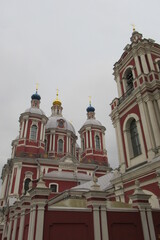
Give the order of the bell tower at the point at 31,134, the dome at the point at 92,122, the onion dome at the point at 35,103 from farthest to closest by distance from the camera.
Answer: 1. the dome at the point at 92,122
2. the onion dome at the point at 35,103
3. the bell tower at the point at 31,134

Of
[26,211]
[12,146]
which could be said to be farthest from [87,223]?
[12,146]

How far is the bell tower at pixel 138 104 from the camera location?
13.9m

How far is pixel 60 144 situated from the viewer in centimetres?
3834

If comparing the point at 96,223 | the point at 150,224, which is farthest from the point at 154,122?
the point at 96,223

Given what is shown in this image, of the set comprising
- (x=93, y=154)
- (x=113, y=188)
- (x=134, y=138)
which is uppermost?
(x=93, y=154)

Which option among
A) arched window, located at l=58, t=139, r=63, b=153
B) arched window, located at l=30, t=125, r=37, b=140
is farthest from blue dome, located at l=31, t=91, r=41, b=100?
arched window, located at l=58, t=139, r=63, b=153

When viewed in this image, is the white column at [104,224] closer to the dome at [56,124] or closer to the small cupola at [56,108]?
the dome at [56,124]

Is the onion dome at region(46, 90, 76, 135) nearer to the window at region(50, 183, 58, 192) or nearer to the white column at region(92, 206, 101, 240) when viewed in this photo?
the window at region(50, 183, 58, 192)

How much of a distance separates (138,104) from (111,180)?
638 cm

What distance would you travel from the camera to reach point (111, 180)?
15.8 metres

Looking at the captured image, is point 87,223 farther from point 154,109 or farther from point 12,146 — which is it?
point 12,146

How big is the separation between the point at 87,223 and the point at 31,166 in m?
22.7

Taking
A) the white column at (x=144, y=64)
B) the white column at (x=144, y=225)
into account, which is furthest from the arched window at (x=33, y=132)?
the white column at (x=144, y=225)

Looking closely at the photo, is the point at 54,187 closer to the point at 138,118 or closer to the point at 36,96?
the point at 138,118
